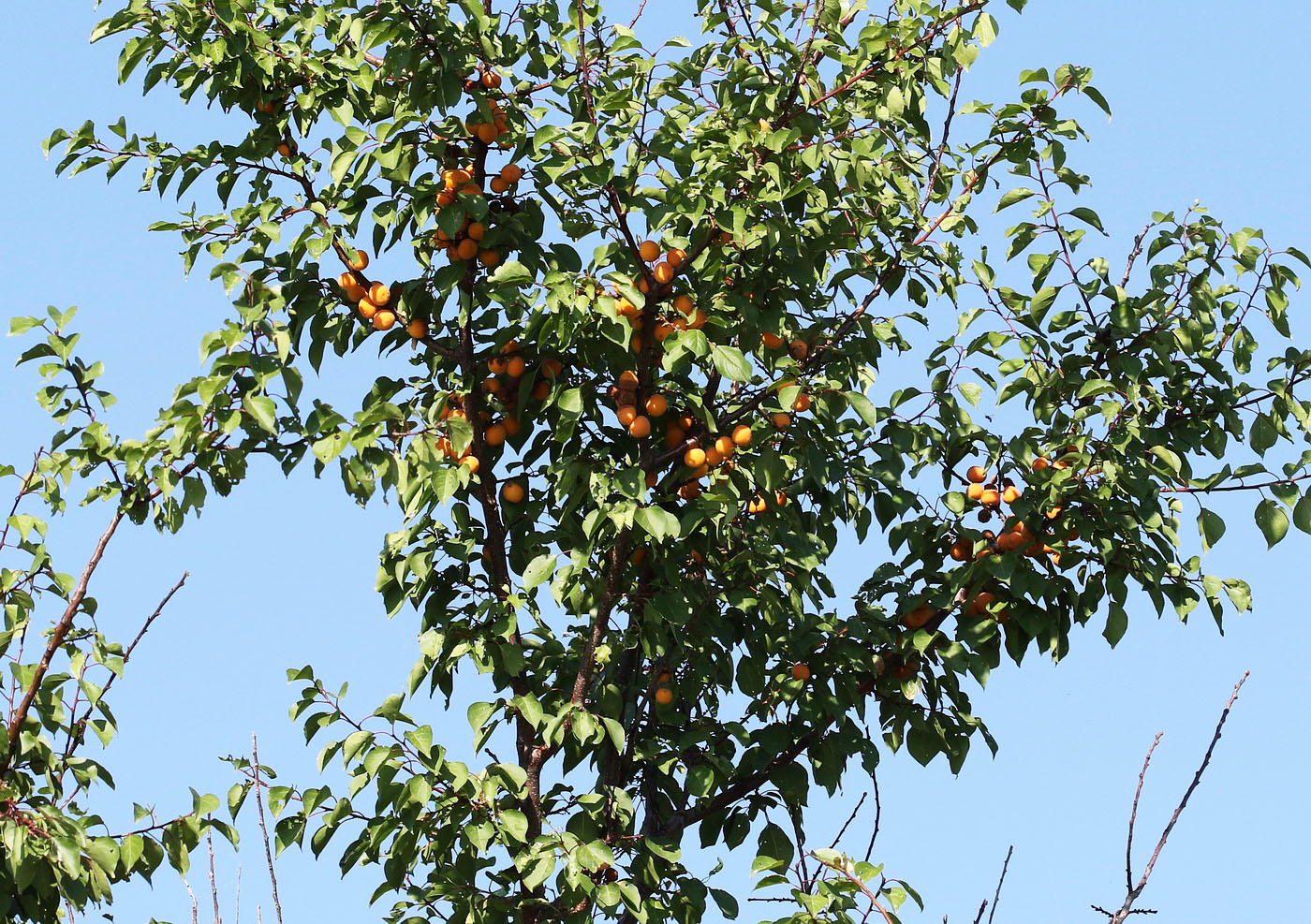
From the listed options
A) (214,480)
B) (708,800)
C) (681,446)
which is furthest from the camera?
(708,800)

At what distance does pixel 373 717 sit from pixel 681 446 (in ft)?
4.25

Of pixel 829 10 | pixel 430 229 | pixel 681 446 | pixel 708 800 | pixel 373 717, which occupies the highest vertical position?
pixel 829 10

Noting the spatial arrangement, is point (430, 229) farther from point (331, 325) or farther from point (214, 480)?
point (214, 480)

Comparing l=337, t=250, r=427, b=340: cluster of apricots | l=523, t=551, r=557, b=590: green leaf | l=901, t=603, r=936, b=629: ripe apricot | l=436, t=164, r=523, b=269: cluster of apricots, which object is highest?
l=436, t=164, r=523, b=269: cluster of apricots

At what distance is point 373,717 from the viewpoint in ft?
14.5

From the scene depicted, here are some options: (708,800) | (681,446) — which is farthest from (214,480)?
(708,800)

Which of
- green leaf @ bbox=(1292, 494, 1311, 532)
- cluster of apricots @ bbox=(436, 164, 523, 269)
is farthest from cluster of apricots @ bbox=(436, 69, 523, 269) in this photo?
green leaf @ bbox=(1292, 494, 1311, 532)

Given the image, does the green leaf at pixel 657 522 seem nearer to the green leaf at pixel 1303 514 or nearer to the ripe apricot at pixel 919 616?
the ripe apricot at pixel 919 616

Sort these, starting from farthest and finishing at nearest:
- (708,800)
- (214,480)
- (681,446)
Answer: (708,800) < (681,446) < (214,480)

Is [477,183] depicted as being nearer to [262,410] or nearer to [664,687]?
[262,410]

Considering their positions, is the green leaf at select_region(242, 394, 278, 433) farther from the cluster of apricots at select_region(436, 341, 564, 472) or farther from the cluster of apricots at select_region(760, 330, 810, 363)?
the cluster of apricots at select_region(760, 330, 810, 363)

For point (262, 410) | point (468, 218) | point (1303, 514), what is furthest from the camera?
point (468, 218)

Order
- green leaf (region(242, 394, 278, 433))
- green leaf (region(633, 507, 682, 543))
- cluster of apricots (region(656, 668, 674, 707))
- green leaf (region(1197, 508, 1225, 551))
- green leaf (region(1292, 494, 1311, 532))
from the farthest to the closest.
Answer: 1. cluster of apricots (region(656, 668, 674, 707))
2. green leaf (region(1197, 508, 1225, 551))
3. green leaf (region(1292, 494, 1311, 532))
4. green leaf (region(633, 507, 682, 543))
5. green leaf (region(242, 394, 278, 433))

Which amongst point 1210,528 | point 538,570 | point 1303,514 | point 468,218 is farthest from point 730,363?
point 1303,514
